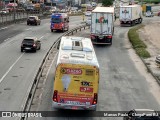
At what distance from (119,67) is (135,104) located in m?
12.9

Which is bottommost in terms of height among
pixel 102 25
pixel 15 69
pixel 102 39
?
pixel 15 69

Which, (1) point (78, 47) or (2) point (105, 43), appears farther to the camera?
(2) point (105, 43)

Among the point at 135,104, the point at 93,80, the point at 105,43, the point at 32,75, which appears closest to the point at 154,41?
the point at 105,43

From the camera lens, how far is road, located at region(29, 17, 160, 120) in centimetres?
2667

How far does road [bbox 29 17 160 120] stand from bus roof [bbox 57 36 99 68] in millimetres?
3141

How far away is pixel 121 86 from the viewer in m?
32.0

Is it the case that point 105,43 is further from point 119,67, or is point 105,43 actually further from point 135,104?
point 135,104

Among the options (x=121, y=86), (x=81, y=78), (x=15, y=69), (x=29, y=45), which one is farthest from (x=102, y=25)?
(x=81, y=78)

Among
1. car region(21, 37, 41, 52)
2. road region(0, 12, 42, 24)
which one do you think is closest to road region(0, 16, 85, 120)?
car region(21, 37, 41, 52)

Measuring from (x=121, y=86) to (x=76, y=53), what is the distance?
8345mm

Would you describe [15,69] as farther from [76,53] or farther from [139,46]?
[139,46]

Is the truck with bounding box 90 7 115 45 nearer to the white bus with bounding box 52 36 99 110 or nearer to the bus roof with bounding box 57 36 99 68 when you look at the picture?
the bus roof with bounding box 57 36 99 68

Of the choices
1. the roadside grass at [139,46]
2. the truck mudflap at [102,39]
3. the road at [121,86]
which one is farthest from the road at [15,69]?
the roadside grass at [139,46]

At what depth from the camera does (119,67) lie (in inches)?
1567
